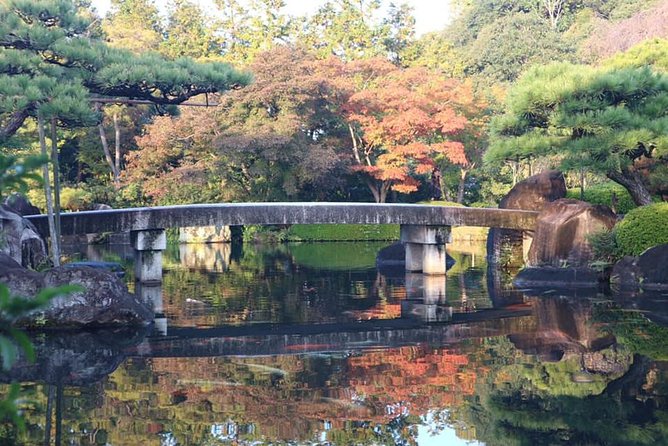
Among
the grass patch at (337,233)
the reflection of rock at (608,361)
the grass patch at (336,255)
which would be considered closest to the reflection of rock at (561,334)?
the reflection of rock at (608,361)

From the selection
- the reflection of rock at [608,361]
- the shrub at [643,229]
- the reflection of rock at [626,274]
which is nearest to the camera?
the reflection of rock at [608,361]

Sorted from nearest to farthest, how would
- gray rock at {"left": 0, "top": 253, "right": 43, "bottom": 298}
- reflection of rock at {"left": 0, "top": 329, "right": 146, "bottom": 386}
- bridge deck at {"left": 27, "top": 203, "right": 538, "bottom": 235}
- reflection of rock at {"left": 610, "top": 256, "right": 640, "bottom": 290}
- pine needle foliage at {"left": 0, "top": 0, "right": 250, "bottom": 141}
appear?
→ reflection of rock at {"left": 0, "top": 329, "right": 146, "bottom": 386}, gray rock at {"left": 0, "top": 253, "right": 43, "bottom": 298}, pine needle foliage at {"left": 0, "top": 0, "right": 250, "bottom": 141}, reflection of rock at {"left": 610, "top": 256, "right": 640, "bottom": 290}, bridge deck at {"left": 27, "top": 203, "right": 538, "bottom": 235}

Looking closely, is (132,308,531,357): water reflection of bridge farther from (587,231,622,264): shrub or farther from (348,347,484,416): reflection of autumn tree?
(587,231,622,264): shrub

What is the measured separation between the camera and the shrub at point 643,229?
17078 millimetres

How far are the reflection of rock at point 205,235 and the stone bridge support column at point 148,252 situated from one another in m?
15.7

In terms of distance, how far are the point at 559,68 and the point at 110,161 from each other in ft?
73.4

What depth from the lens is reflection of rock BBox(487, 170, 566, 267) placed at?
20953 millimetres

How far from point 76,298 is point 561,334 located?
6942 mm

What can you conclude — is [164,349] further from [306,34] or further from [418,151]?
[306,34]

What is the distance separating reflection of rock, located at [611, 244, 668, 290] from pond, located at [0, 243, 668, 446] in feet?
3.55

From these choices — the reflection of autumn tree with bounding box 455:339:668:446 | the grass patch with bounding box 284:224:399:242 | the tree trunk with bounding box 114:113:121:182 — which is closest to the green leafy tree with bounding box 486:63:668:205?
the reflection of autumn tree with bounding box 455:339:668:446

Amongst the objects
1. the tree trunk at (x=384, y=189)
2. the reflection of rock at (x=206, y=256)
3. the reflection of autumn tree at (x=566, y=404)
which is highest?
the tree trunk at (x=384, y=189)

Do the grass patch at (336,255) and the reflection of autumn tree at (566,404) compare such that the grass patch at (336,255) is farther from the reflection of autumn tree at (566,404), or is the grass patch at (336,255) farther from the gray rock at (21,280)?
the reflection of autumn tree at (566,404)

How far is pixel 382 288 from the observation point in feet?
59.7
